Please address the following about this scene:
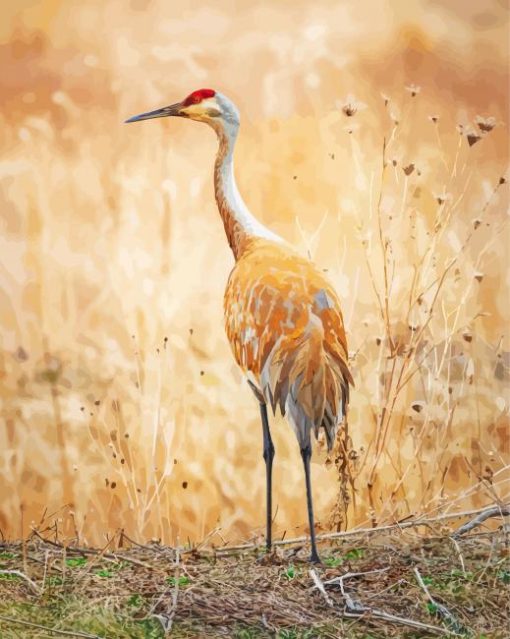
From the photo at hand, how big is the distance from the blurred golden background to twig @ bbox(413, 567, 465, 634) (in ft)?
1.53

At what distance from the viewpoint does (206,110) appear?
128 inches

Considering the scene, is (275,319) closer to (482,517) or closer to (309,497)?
(309,497)

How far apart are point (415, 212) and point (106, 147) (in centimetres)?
102

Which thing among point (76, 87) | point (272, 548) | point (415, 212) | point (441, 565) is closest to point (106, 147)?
point (76, 87)

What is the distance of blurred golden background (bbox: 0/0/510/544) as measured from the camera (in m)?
3.27

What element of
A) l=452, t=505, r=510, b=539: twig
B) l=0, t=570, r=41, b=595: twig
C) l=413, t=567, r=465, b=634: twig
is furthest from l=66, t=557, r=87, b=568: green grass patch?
l=452, t=505, r=510, b=539: twig

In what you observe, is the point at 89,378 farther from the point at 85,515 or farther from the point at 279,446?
the point at 279,446

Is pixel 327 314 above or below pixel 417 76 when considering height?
below

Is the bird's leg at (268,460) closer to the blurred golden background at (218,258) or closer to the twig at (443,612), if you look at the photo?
the blurred golden background at (218,258)

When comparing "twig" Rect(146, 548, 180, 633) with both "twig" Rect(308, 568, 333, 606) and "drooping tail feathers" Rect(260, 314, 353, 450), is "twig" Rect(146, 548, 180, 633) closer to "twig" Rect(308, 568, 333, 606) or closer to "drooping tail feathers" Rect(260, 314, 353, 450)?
"twig" Rect(308, 568, 333, 606)

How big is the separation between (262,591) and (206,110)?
147cm

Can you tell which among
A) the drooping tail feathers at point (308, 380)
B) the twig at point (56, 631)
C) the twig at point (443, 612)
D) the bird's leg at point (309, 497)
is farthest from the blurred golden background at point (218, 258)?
the twig at point (56, 631)

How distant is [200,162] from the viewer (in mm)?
3338

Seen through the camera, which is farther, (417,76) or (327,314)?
(417,76)
